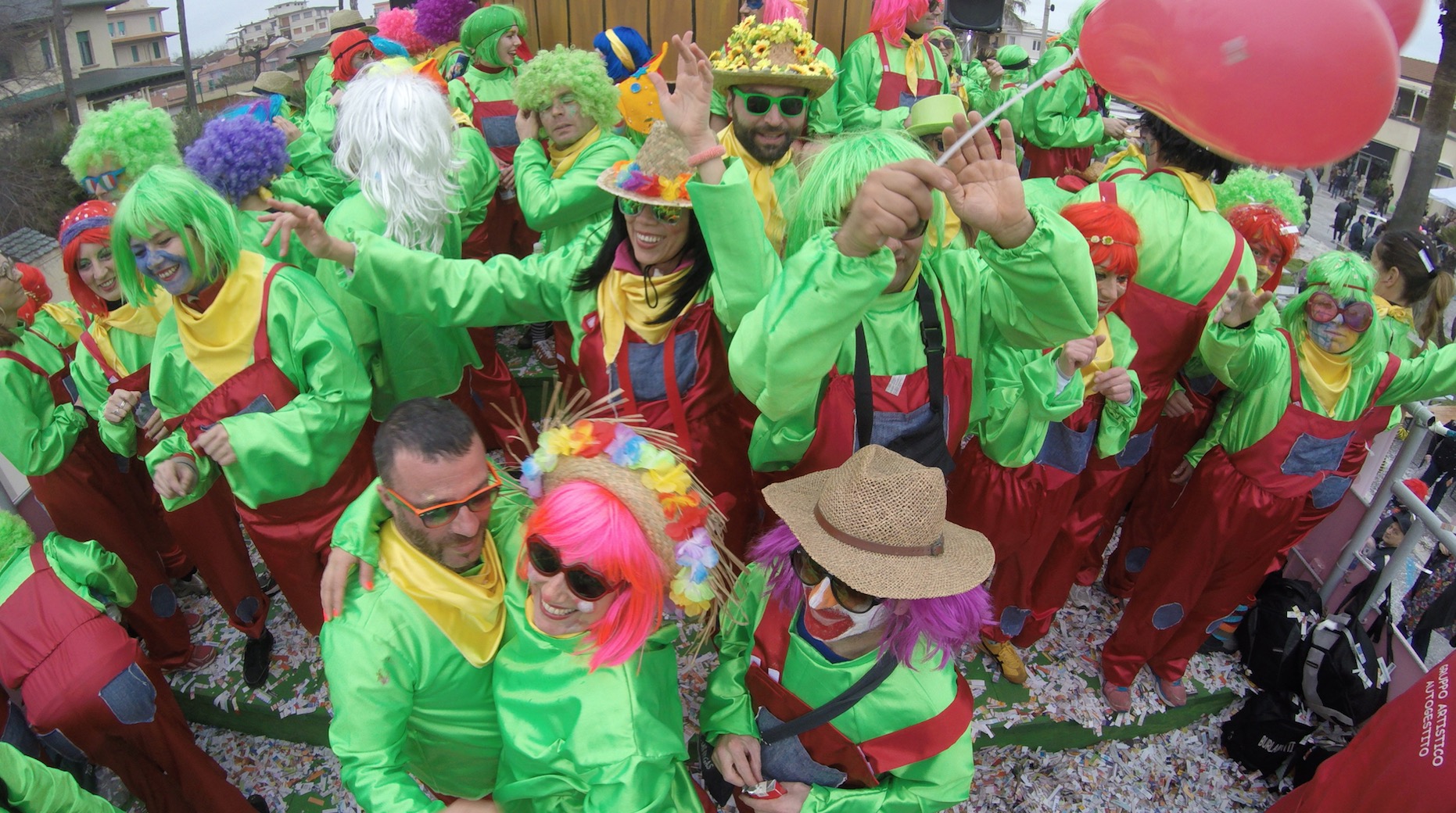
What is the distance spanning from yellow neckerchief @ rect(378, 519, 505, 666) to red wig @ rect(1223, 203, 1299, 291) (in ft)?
10.3

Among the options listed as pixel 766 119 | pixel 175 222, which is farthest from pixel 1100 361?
pixel 175 222

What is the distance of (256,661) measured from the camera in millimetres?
3420

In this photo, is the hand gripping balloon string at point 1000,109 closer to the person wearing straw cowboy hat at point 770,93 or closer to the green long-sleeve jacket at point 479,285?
the green long-sleeve jacket at point 479,285

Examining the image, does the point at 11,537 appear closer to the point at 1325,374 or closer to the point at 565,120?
the point at 565,120

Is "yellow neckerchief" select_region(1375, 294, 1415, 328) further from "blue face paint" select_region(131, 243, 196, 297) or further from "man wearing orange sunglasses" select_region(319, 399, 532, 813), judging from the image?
"blue face paint" select_region(131, 243, 196, 297)

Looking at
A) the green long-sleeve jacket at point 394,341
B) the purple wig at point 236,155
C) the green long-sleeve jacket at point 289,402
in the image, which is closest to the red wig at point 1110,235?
the green long-sleeve jacket at point 394,341

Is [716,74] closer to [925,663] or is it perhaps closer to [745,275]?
[745,275]

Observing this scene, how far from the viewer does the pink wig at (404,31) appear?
633 centimetres

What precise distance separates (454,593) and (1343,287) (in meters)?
3.12

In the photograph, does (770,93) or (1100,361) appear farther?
(770,93)

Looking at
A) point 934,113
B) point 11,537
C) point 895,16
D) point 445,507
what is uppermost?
point 895,16

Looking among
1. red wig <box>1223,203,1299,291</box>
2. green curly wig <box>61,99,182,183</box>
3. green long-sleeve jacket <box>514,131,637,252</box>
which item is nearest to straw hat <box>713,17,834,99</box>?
green long-sleeve jacket <box>514,131,637,252</box>

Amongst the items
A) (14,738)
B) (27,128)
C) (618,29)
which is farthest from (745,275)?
(27,128)

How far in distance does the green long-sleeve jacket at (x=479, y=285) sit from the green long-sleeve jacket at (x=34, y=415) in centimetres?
129
